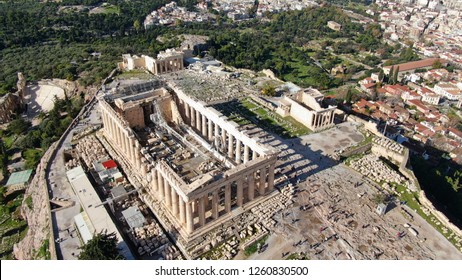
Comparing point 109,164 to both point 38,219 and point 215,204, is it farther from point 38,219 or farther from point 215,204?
point 215,204

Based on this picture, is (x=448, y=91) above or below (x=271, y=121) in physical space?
below

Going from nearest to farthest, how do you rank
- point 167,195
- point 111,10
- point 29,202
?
1. point 167,195
2. point 29,202
3. point 111,10

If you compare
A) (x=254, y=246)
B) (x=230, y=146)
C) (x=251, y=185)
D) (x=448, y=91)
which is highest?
(x=251, y=185)

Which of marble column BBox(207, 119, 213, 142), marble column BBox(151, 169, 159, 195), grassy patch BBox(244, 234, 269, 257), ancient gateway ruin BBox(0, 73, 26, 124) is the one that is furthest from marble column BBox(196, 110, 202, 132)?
ancient gateway ruin BBox(0, 73, 26, 124)

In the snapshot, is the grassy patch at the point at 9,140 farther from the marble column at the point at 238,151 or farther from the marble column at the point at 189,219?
the marble column at the point at 189,219

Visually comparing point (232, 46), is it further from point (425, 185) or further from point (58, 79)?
point (425, 185)

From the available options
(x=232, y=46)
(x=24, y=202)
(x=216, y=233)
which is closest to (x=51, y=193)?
(x=24, y=202)

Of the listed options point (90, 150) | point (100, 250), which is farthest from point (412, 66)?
point (100, 250)

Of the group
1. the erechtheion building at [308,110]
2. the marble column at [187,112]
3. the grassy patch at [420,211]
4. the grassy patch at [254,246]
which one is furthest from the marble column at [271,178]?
the marble column at [187,112]
